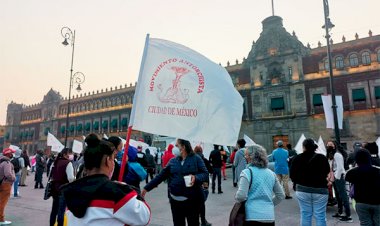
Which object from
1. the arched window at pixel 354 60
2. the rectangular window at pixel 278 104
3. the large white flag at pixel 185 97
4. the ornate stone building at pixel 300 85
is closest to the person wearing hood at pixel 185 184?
the large white flag at pixel 185 97

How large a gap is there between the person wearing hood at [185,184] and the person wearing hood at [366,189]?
85.4 inches

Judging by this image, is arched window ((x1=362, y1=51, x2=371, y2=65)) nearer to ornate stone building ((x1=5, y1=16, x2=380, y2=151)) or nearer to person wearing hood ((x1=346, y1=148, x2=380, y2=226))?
ornate stone building ((x1=5, y1=16, x2=380, y2=151))

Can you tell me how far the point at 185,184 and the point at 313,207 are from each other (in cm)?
216

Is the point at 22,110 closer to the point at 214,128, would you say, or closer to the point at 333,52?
the point at 333,52

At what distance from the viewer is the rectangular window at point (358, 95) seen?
27.6 m

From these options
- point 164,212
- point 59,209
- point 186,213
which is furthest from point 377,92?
point 59,209

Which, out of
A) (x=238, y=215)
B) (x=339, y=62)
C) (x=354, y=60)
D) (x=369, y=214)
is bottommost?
(x=369, y=214)

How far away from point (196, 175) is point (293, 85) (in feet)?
98.4

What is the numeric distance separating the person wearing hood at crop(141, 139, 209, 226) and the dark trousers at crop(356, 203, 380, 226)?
7.32 feet

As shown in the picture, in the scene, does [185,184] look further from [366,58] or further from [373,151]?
[366,58]

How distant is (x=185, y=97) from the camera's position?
3459 mm

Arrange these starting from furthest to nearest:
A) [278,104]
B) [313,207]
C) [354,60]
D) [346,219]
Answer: [278,104] → [354,60] → [346,219] → [313,207]

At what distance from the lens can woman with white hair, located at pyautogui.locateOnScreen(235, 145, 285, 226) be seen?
10.1 ft

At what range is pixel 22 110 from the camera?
2549 inches
